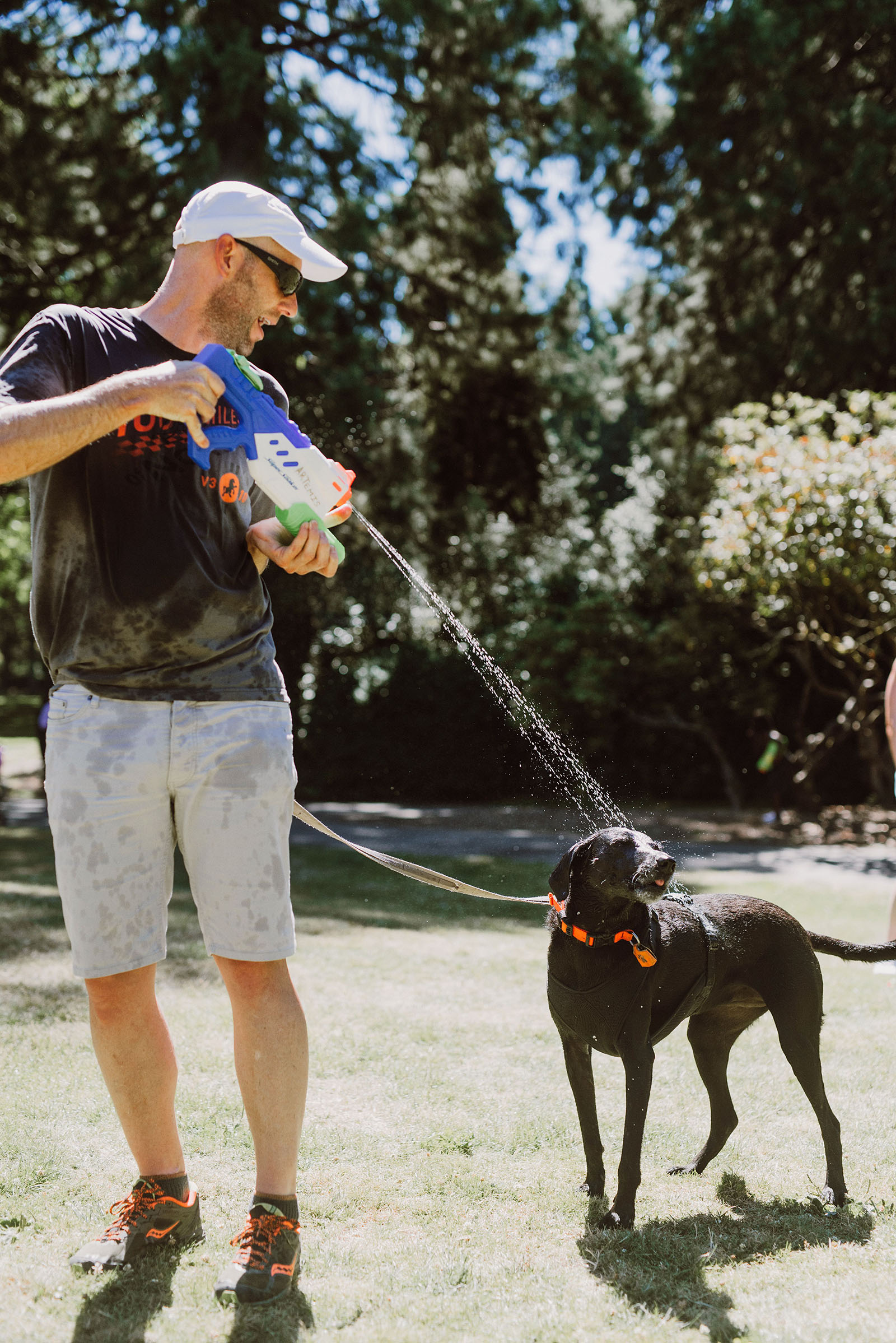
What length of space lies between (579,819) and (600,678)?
11.4 meters

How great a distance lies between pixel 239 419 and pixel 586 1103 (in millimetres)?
1860

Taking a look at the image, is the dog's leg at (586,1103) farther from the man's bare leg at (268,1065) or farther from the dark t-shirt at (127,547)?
the dark t-shirt at (127,547)

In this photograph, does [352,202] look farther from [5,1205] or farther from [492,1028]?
[5,1205]

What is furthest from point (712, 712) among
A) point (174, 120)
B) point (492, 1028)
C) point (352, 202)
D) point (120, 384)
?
point (120, 384)

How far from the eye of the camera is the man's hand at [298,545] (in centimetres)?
216

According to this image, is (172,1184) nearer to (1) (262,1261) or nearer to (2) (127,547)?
(1) (262,1261)

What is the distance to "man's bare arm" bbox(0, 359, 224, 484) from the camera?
72.5 inches

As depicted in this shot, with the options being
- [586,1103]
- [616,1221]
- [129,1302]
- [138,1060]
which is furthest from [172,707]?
[616,1221]

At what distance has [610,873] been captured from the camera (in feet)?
8.34

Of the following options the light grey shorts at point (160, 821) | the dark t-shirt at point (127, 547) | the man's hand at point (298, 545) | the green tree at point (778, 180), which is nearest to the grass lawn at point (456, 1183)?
the light grey shorts at point (160, 821)

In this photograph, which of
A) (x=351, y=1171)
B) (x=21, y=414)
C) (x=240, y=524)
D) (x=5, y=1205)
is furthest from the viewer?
(x=351, y=1171)

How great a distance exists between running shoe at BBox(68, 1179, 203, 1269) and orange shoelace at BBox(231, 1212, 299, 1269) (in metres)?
0.19

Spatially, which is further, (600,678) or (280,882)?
(600,678)

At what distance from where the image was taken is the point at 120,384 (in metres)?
1.89
